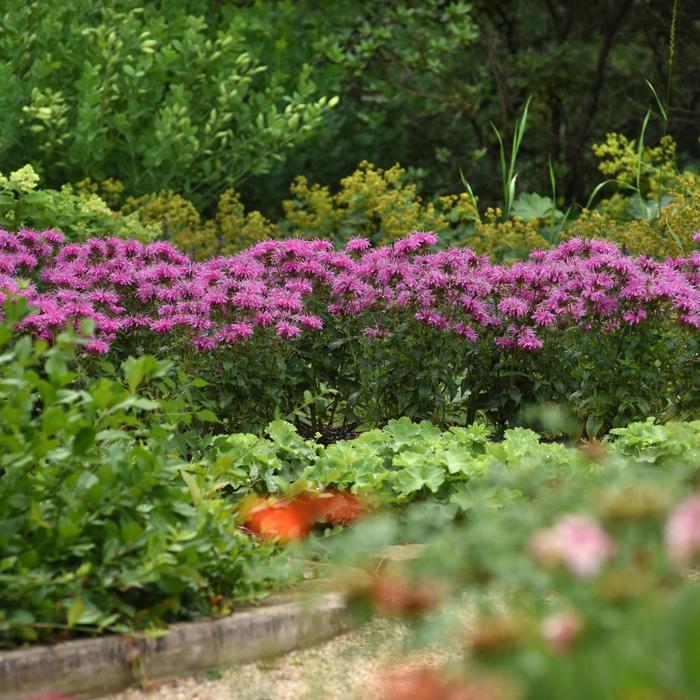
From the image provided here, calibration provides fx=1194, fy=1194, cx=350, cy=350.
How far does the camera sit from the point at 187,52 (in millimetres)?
8469

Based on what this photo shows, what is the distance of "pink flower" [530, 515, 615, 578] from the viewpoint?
5.60 ft

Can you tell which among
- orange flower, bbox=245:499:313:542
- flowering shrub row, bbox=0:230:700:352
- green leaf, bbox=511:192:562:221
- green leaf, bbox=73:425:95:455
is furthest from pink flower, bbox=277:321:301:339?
green leaf, bbox=511:192:562:221

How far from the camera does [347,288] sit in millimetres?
5039

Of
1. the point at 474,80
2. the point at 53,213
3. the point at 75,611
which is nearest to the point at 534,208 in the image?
the point at 474,80

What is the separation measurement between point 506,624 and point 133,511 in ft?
4.76

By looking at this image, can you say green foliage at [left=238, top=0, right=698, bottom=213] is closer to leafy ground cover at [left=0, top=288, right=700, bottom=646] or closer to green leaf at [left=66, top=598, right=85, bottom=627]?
leafy ground cover at [left=0, top=288, right=700, bottom=646]

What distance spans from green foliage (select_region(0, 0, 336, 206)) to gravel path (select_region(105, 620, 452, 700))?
5.08 meters

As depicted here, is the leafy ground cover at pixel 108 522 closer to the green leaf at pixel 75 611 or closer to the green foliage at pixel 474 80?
the green leaf at pixel 75 611

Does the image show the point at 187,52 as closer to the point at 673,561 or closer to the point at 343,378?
the point at 343,378

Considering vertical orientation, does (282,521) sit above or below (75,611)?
below

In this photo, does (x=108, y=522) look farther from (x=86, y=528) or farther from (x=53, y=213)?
(x=53, y=213)

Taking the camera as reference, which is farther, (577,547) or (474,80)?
(474,80)

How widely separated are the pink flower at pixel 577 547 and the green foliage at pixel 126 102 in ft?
20.5

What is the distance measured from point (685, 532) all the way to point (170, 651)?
163 centimetres
